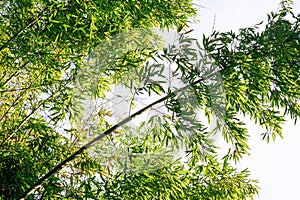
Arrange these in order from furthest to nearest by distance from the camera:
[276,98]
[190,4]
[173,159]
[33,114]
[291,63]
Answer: [190,4] < [33,114] < [173,159] < [276,98] < [291,63]

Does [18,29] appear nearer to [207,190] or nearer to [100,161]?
[100,161]

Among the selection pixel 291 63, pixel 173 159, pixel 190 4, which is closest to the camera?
pixel 291 63

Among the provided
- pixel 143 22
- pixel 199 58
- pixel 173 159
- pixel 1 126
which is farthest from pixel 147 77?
pixel 1 126

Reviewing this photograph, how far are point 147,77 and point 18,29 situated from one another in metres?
1.34

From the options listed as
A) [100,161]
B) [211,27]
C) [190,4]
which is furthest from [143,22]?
[100,161]

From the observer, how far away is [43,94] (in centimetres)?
433

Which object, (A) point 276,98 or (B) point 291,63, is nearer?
(B) point 291,63

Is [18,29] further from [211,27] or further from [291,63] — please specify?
[291,63]

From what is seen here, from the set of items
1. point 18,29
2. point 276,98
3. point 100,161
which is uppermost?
point 18,29

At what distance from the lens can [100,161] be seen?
4.03m

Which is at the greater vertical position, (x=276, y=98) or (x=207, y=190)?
(x=276, y=98)

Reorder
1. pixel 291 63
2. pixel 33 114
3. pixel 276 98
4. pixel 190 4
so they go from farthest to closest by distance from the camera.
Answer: pixel 190 4
pixel 33 114
pixel 276 98
pixel 291 63

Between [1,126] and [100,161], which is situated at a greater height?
[1,126]

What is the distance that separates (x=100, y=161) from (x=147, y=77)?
1.00 meters
